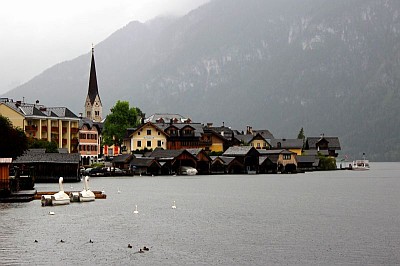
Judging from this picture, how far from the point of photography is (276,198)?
7669 centimetres

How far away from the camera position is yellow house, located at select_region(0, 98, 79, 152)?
138500 millimetres

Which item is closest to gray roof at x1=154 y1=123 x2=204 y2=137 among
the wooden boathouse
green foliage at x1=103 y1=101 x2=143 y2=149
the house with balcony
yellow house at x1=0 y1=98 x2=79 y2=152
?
green foliage at x1=103 y1=101 x2=143 y2=149

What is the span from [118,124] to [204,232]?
418 ft

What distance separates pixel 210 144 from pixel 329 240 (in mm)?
127561

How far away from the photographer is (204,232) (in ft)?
152

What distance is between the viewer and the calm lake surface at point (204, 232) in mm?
36906

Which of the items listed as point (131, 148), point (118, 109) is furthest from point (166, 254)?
point (118, 109)

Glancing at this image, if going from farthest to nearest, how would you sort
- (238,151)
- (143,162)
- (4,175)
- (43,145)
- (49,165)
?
(238,151) < (143,162) < (43,145) < (49,165) < (4,175)

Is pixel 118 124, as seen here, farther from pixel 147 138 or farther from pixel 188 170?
pixel 188 170

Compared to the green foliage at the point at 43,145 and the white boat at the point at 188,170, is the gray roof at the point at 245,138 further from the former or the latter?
the green foliage at the point at 43,145

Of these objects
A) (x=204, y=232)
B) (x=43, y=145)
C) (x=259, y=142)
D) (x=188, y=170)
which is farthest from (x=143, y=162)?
(x=204, y=232)

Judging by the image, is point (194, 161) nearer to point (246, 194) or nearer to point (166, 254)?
point (246, 194)

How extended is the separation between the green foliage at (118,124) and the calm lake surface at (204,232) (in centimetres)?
9766

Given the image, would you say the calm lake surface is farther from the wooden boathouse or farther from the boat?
the wooden boathouse
